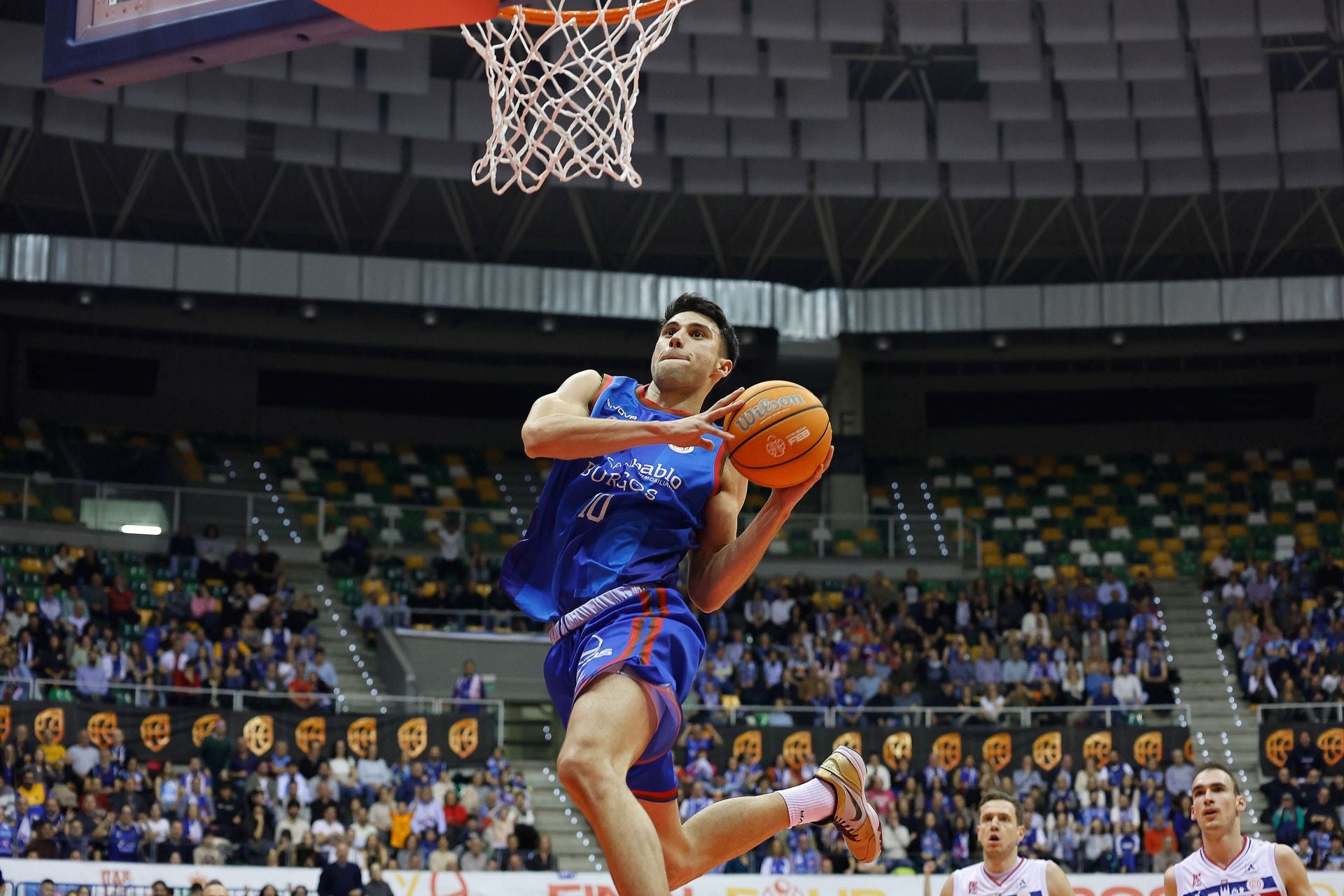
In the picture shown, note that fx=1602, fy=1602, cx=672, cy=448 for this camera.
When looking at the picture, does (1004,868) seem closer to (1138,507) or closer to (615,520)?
(615,520)

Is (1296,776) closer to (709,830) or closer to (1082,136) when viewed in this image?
(1082,136)

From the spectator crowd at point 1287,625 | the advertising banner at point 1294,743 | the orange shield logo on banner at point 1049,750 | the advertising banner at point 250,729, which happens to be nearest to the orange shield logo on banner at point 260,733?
the advertising banner at point 250,729

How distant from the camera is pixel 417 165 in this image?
26078mm

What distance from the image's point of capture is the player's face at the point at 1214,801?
7.57 meters

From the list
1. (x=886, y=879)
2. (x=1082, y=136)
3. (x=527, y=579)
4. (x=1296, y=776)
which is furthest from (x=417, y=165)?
(x=527, y=579)

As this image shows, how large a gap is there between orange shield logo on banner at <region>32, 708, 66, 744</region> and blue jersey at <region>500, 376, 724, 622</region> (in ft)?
47.3

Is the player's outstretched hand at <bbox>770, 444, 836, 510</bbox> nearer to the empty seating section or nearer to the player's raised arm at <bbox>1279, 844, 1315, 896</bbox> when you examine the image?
the player's raised arm at <bbox>1279, 844, 1315, 896</bbox>

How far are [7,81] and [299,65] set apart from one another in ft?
13.0

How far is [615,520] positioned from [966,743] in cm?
1650

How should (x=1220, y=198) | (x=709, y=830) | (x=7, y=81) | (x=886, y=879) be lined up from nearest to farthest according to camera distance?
(x=709, y=830) → (x=886, y=879) → (x=7, y=81) → (x=1220, y=198)

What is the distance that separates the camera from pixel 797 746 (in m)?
21.2

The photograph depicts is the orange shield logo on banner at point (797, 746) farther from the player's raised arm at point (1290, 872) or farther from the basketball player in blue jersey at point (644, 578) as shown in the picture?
the basketball player in blue jersey at point (644, 578)

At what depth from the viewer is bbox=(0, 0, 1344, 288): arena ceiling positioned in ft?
76.0

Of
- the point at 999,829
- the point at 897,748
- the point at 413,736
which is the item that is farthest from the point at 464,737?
the point at 999,829
